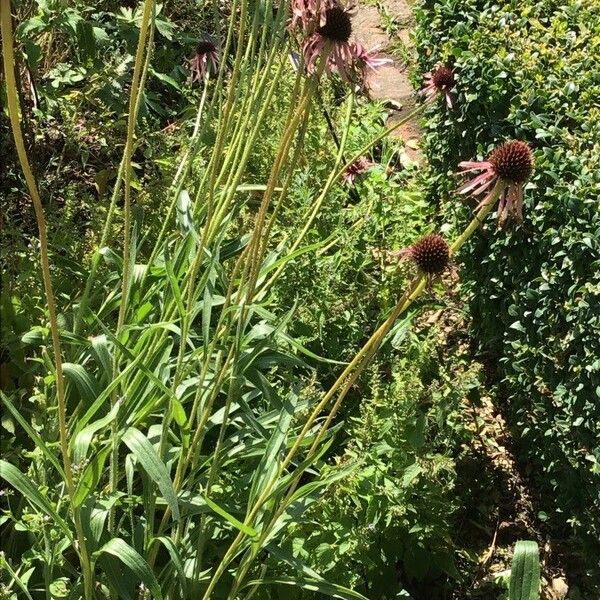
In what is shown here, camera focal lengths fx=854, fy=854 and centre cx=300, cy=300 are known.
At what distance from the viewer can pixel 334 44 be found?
1482 millimetres

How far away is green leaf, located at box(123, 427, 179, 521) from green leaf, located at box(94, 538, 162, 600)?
0.41ft

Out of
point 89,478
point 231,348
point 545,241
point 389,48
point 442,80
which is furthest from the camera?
point 389,48

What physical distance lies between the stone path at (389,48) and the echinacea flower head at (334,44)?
2692mm

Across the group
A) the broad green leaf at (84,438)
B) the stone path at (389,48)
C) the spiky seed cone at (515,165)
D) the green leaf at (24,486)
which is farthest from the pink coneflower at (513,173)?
the stone path at (389,48)

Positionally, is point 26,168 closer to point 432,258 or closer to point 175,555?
point 432,258

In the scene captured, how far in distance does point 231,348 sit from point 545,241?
1203mm

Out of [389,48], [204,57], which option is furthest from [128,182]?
[389,48]

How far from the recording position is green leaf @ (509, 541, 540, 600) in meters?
1.26

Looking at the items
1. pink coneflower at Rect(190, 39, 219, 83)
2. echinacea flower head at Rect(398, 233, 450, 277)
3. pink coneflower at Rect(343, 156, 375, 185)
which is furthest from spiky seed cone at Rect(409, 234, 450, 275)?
pink coneflower at Rect(343, 156, 375, 185)

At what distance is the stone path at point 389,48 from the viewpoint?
4.72 m

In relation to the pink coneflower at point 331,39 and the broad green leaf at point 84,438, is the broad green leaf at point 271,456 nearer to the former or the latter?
the broad green leaf at point 84,438

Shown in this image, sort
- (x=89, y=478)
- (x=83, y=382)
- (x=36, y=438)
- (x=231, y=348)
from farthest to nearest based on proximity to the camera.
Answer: (x=83, y=382) < (x=231, y=348) < (x=89, y=478) < (x=36, y=438)

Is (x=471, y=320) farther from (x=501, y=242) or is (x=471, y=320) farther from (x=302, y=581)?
(x=302, y=581)

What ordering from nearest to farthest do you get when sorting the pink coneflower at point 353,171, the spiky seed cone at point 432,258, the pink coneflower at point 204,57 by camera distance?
the spiky seed cone at point 432,258 < the pink coneflower at point 204,57 < the pink coneflower at point 353,171
